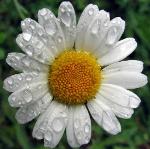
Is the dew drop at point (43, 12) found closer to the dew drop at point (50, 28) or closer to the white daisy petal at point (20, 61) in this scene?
the dew drop at point (50, 28)

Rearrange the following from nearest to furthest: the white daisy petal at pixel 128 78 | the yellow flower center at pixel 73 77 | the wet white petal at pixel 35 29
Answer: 1. the wet white petal at pixel 35 29
2. the yellow flower center at pixel 73 77
3. the white daisy petal at pixel 128 78

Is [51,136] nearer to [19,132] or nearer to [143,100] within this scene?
[19,132]

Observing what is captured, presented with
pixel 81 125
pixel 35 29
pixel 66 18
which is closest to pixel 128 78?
pixel 81 125

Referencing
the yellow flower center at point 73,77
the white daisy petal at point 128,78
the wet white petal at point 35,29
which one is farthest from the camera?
the white daisy petal at point 128,78

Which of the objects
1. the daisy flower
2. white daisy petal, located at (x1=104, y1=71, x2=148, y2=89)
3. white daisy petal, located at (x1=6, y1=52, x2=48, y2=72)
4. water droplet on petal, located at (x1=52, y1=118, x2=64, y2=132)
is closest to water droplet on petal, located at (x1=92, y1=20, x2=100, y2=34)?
the daisy flower

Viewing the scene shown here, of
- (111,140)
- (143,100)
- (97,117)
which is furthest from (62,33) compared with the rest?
(143,100)

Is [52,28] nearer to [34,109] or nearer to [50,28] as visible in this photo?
[50,28]

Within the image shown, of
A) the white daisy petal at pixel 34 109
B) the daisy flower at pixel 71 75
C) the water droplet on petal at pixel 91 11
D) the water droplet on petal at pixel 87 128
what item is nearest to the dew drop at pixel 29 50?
the daisy flower at pixel 71 75
